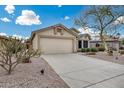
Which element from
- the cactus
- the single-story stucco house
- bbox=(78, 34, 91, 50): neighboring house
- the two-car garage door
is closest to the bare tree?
the single-story stucco house

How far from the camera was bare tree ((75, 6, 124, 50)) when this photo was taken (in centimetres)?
1479

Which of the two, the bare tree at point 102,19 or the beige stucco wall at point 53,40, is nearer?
the beige stucco wall at point 53,40

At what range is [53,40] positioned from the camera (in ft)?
48.9

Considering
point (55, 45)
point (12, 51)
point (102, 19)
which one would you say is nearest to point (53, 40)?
point (55, 45)

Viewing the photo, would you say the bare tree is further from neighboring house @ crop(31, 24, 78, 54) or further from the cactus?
the cactus

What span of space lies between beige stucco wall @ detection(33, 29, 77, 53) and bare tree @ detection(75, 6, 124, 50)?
2334 millimetres

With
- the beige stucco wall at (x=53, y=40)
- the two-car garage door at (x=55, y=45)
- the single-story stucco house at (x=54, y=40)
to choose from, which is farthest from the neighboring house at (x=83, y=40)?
the two-car garage door at (x=55, y=45)

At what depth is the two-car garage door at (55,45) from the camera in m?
14.2

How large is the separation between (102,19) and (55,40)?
19.5ft

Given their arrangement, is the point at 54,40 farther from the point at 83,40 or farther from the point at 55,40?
the point at 83,40

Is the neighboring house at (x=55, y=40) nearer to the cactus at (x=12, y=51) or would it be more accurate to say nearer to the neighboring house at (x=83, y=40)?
the neighboring house at (x=83, y=40)
